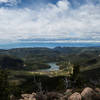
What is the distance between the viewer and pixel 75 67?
113 m

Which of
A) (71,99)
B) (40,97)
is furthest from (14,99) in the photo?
(71,99)

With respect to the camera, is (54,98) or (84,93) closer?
(84,93)

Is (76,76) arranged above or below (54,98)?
below

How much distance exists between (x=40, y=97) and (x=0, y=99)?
1232 centimetres

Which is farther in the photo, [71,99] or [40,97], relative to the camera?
[40,97]

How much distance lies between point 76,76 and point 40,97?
70899mm

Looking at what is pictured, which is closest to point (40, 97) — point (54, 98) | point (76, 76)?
point (54, 98)

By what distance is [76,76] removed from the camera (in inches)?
4377

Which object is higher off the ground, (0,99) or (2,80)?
(2,80)

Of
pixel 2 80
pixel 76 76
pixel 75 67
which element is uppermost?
pixel 2 80

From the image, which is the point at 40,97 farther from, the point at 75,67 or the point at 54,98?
the point at 75,67

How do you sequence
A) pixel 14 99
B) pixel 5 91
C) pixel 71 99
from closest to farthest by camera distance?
pixel 71 99, pixel 5 91, pixel 14 99

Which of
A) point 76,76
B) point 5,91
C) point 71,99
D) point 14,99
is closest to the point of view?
point 71,99

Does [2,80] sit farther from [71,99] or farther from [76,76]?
[76,76]
